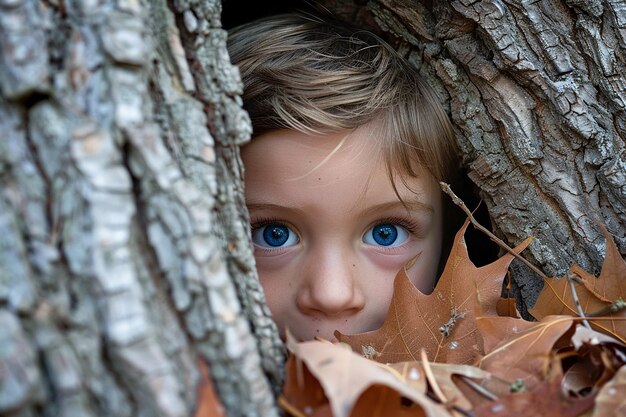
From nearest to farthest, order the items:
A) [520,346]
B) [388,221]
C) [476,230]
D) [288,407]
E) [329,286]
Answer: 1. [288,407]
2. [520,346]
3. [329,286]
4. [388,221]
5. [476,230]

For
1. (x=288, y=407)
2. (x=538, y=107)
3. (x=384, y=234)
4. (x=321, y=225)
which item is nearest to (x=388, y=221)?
(x=384, y=234)

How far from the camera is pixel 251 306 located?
3.25 feet

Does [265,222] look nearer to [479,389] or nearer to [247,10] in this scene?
[479,389]

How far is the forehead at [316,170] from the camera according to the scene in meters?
1.63

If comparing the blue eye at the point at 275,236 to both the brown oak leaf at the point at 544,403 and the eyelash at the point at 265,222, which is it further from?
the brown oak leaf at the point at 544,403

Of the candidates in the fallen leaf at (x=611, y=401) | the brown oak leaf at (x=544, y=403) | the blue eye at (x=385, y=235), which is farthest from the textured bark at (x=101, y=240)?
the blue eye at (x=385, y=235)

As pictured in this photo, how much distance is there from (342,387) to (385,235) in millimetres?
977

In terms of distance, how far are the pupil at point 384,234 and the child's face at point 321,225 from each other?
31mm

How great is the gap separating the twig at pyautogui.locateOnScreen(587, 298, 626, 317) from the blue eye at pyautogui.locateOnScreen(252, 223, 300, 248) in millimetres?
782

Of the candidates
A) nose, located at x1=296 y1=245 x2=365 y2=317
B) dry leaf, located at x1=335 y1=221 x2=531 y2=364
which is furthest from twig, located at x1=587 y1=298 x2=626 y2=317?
nose, located at x1=296 y1=245 x2=365 y2=317

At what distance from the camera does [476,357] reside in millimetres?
1198

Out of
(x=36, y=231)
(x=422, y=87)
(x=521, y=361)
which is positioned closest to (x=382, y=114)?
(x=422, y=87)

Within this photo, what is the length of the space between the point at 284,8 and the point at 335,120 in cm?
80

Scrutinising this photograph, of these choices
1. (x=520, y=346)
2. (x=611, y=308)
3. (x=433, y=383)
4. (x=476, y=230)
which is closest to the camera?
(x=433, y=383)
